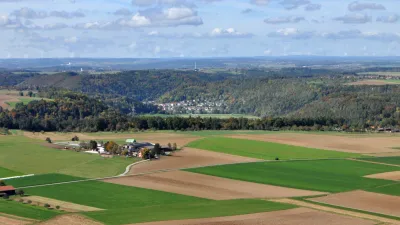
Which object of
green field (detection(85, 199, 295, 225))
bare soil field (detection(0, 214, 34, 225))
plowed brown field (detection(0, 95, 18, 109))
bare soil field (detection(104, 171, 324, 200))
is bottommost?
bare soil field (detection(104, 171, 324, 200))

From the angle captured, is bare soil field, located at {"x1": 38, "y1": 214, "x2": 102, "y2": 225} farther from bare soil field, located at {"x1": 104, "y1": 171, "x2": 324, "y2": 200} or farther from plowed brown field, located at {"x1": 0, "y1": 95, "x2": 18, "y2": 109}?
plowed brown field, located at {"x1": 0, "y1": 95, "x2": 18, "y2": 109}

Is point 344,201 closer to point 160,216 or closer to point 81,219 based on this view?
point 160,216

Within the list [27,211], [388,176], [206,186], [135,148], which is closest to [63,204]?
[27,211]

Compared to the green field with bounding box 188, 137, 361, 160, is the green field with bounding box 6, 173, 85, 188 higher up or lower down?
lower down

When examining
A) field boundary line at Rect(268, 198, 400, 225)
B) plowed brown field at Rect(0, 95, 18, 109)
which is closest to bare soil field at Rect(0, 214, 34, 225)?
field boundary line at Rect(268, 198, 400, 225)

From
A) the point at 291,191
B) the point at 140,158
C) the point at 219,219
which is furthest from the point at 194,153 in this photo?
the point at 219,219

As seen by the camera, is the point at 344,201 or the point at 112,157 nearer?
the point at 344,201
